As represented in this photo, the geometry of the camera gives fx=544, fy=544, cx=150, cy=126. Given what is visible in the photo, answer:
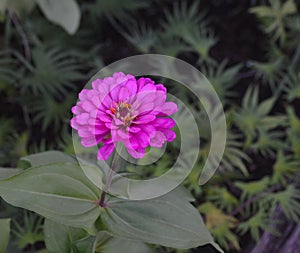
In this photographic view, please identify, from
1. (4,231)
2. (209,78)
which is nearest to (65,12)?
(209,78)

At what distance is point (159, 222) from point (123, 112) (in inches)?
5.6

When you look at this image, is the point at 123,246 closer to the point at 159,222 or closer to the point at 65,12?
the point at 159,222

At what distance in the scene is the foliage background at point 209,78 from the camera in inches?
34.2

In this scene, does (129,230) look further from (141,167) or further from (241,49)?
(241,49)

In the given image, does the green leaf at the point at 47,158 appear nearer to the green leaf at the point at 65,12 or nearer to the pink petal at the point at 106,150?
the pink petal at the point at 106,150

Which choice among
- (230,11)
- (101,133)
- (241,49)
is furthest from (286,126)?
(101,133)

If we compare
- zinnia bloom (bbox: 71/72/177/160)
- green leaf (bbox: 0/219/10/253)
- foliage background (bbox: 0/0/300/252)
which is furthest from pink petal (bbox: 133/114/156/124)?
foliage background (bbox: 0/0/300/252)

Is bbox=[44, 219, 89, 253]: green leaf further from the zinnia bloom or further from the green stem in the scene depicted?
the zinnia bloom

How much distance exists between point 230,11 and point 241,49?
121 mm

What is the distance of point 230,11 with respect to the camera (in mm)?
1235

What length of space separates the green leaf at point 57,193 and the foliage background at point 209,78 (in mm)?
218

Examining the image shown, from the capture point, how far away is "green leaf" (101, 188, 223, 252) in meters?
0.57

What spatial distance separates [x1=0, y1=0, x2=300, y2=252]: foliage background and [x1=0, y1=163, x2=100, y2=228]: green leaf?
0.22 meters

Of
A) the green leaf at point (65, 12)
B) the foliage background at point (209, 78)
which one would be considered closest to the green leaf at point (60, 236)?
the foliage background at point (209, 78)
